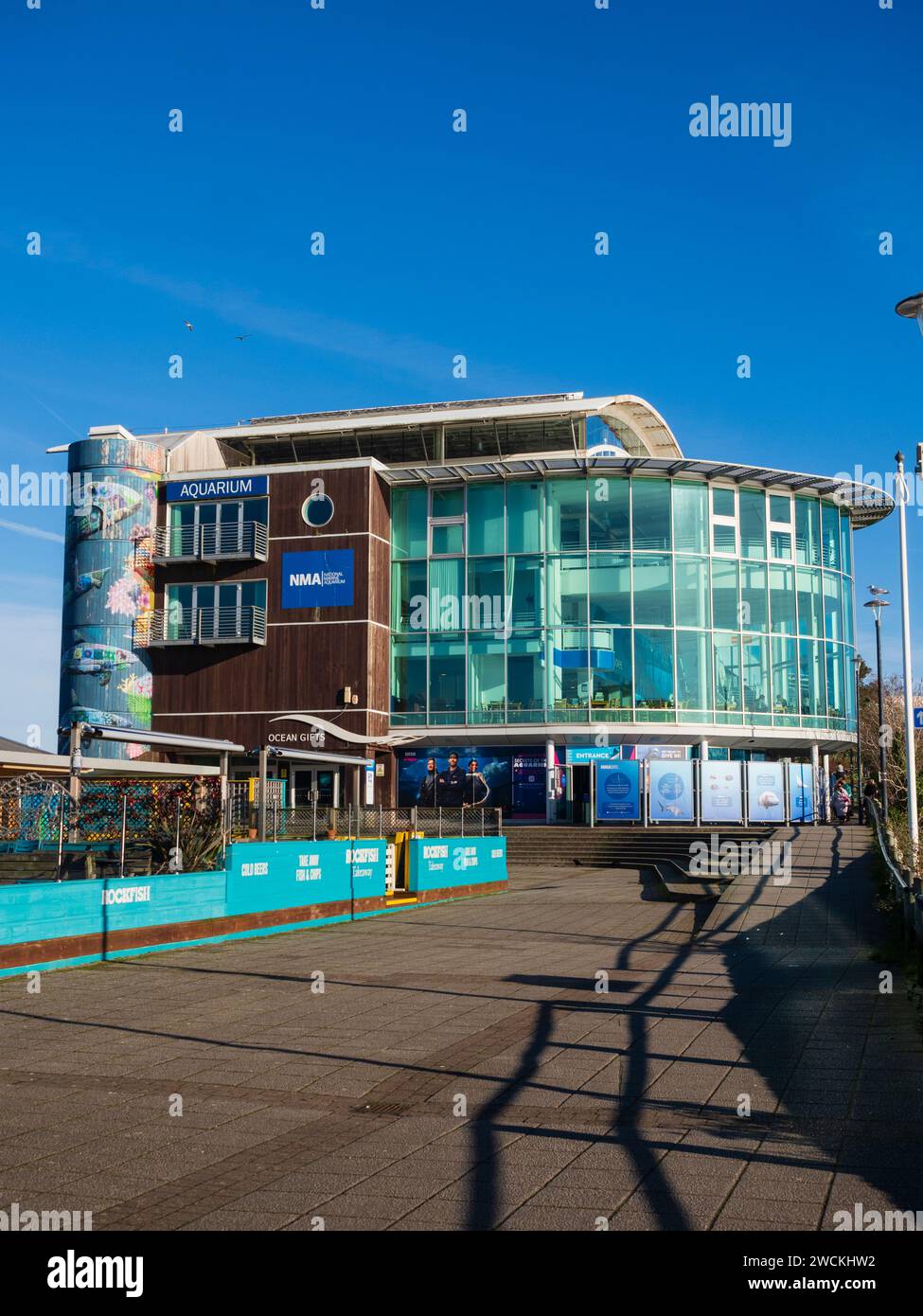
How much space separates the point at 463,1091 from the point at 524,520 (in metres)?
40.1

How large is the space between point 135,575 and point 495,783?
15.9 m

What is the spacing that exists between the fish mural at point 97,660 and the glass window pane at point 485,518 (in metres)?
14.0

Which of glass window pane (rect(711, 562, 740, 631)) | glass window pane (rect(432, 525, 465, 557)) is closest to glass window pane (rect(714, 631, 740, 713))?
glass window pane (rect(711, 562, 740, 631))

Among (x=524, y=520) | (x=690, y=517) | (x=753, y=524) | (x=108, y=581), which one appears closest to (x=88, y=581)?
(x=108, y=581)

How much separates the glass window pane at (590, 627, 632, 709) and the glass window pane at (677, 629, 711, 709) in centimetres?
196

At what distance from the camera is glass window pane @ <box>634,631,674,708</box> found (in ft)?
151

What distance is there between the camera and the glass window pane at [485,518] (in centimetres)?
4769

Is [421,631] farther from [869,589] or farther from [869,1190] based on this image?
[869,1190]

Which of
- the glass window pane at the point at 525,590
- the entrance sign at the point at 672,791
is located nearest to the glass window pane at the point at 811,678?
the glass window pane at the point at 525,590

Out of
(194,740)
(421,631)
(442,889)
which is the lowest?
(442,889)

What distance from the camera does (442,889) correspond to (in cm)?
2656

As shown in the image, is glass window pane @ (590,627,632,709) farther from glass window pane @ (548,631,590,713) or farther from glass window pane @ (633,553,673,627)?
glass window pane @ (633,553,673,627)

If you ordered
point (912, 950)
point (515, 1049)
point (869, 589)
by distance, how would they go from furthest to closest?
point (869, 589)
point (912, 950)
point (515, 1049)

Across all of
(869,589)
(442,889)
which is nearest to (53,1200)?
(442,889)
